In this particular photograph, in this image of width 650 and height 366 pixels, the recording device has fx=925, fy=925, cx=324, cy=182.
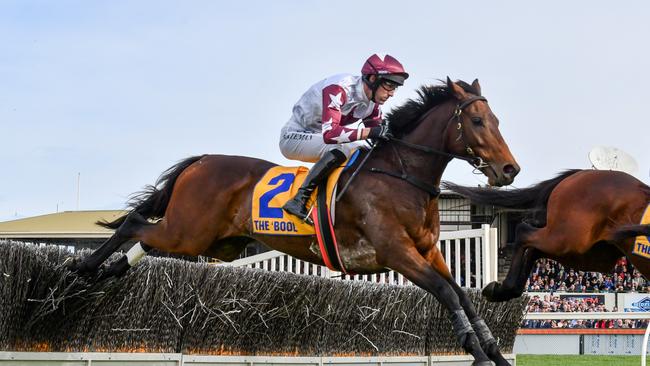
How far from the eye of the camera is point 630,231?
328 inches

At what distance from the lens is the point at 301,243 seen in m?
6.38

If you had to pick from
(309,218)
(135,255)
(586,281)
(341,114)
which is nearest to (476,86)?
(341,114)

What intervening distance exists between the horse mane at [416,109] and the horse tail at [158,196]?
5.28 ft

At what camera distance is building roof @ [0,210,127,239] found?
23.2 metres

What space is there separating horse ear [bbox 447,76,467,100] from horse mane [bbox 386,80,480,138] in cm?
9

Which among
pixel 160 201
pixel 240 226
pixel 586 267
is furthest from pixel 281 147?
pixel 586 267

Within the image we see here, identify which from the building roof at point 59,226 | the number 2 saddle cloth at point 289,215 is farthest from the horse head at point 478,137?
the building roof at point 59,226

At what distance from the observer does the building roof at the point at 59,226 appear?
23234 mm

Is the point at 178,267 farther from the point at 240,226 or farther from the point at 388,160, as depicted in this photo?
the point at 388,160

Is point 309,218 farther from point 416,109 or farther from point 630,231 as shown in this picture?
point 630,231

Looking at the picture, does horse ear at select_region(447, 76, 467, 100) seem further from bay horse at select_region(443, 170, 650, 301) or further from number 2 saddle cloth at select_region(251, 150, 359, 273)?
bay horse at select_region(443, 170, 650, 301)

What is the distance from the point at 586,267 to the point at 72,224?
18791mm

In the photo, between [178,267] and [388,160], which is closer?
[388,160]

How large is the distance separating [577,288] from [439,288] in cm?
1902
